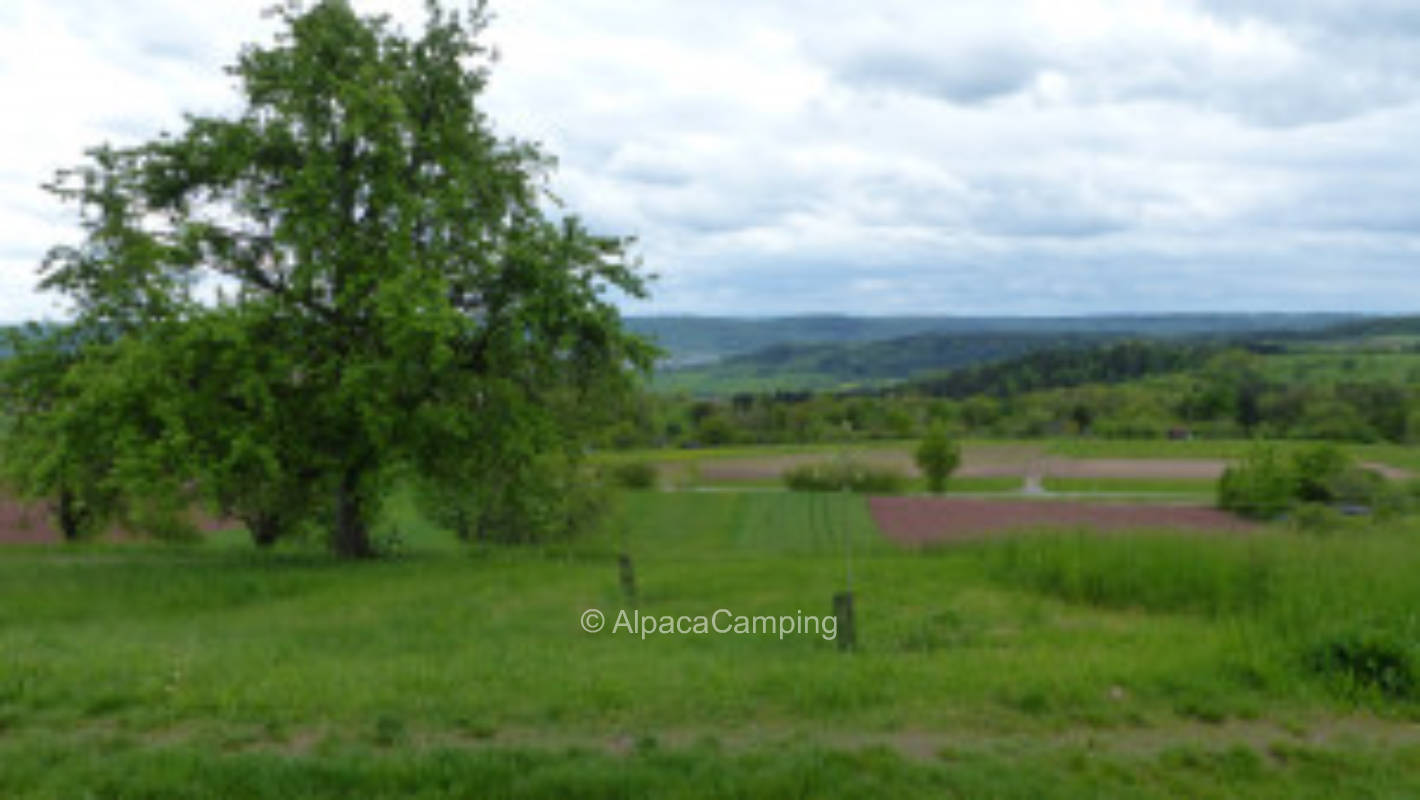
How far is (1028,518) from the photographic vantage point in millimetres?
20609

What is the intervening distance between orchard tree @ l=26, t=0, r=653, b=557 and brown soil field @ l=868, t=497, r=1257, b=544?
7869mm

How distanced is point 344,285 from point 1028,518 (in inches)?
586

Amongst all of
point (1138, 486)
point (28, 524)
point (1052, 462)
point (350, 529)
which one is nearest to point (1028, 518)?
point (350, 529)

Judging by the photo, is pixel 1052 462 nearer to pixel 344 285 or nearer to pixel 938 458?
pixel 938 458

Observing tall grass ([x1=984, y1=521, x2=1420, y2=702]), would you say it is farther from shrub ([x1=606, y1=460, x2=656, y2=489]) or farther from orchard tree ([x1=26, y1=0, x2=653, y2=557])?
shrub ([x1=606, y1=460, x2=656, y2=489])

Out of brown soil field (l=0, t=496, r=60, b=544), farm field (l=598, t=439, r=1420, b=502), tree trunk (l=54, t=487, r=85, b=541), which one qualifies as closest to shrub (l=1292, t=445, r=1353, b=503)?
farm field (l=598, t=439, r=1420, b=502)

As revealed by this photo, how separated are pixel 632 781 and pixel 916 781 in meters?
1.79

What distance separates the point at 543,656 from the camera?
29.3 ft

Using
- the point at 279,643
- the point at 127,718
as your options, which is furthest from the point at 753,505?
the point at 127,718

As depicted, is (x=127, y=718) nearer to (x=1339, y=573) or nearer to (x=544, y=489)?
(x=1339, y=573)

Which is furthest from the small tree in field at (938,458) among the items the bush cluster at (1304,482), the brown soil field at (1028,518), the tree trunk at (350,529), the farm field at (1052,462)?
the tree trunk at (350,529)

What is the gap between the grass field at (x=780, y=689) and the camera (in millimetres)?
5961

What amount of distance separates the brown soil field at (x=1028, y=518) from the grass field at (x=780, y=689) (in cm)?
391

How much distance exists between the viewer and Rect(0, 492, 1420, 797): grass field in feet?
19.6
